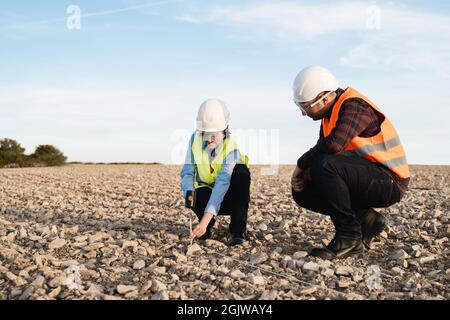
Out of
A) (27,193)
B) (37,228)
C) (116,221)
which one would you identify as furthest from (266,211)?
(27,193)

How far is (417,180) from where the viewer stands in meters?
13.8

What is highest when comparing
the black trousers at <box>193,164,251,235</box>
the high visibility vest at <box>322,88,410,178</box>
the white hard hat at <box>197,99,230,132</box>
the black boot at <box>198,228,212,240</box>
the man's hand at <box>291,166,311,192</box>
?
the white hard hat at <box>197,99,230,132</box>

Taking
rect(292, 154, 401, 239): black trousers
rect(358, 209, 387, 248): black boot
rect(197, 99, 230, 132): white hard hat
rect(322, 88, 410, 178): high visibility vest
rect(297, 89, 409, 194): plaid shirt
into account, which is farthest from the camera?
rect(358, 209, 387, 248): black boot

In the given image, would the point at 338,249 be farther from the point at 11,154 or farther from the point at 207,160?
the point at 11,154

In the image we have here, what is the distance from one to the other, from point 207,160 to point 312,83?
1.31m

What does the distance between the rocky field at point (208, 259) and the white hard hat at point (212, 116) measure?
118 cm

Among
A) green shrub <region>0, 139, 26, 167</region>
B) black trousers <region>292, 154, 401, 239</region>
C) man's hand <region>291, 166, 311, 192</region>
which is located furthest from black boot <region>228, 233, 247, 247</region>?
green shrub <region>0, 139, 26, 167</region>

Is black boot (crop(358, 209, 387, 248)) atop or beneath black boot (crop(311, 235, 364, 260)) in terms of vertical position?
atop

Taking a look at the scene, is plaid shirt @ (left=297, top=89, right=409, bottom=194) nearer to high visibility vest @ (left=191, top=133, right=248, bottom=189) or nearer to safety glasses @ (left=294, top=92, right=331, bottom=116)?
safety glasses @ (left=294, top=92, right=331, bottom=116)

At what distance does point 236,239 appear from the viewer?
17.6 feet

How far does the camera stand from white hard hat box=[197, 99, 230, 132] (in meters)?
5.14

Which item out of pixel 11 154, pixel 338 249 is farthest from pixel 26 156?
pixel 338 249

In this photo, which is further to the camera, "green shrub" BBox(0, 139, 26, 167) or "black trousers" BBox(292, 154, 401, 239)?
"green shrub" BBox(0, 139, 26, 167)

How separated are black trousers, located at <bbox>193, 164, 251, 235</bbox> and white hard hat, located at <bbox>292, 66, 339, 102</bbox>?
94cm
